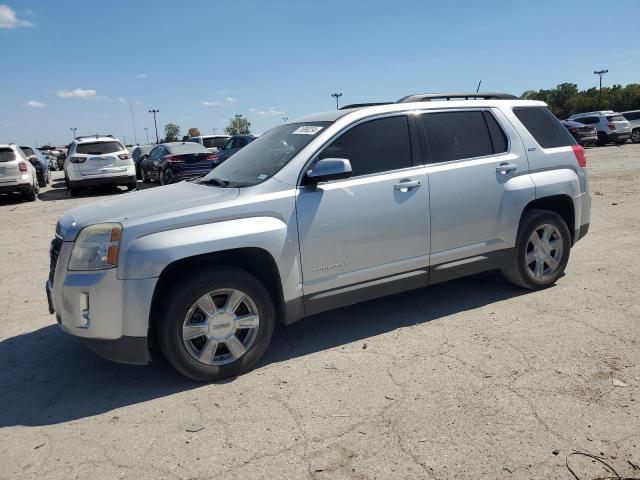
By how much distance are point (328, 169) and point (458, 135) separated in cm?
152

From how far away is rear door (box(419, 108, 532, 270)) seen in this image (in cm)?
441

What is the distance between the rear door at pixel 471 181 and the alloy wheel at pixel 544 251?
0.35 meters

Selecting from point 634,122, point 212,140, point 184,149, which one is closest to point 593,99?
point 634,122

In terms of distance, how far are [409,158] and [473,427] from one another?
2.25 meters

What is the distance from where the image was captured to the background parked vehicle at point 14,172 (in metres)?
14.5

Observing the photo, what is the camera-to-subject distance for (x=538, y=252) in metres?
5.07

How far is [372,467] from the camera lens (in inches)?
103

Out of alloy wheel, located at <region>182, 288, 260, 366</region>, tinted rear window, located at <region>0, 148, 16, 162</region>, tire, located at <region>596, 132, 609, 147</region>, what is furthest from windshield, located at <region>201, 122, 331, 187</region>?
tire, located at <region>596, 132, 609, 147</region>

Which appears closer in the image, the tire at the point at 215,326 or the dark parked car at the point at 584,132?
the tire at the point at 215,326

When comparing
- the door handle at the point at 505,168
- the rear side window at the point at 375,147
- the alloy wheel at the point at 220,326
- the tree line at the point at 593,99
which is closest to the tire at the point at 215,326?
the alloy wheel at the point at 220,326

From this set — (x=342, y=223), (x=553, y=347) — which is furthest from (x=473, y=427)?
(x=342, y=223)

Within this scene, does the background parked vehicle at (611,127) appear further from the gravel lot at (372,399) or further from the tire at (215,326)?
the tire at (215,326)

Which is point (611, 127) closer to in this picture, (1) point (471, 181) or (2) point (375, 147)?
(1) point (471, 181)

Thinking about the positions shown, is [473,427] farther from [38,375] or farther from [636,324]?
[38,375]
